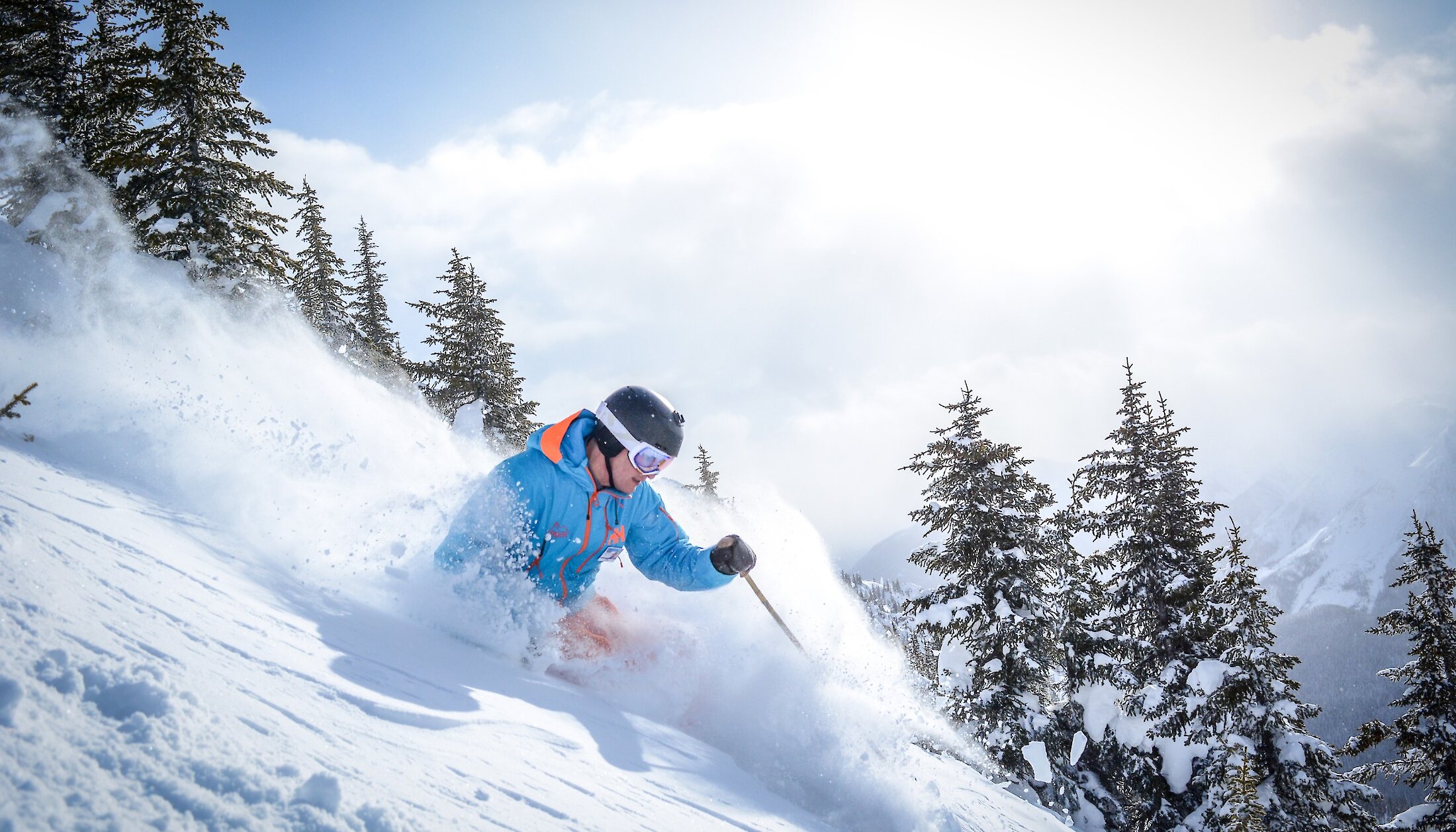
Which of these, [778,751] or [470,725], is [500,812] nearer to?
[470,725]

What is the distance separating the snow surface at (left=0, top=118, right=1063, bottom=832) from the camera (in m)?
1.79

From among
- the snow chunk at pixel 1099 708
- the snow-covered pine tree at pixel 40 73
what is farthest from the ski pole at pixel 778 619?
the snow-covered pine tree at pixel 40 73

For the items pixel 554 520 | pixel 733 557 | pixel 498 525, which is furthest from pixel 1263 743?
pixel 498 525

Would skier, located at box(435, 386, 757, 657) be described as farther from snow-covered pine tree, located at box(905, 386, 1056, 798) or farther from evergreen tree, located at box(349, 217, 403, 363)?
evergreen tree, located at box(349, 217, 403, 363)

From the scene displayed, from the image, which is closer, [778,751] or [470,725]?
[470,725]

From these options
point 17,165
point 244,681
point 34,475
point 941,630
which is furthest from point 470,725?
point 17,165

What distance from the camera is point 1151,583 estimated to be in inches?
530

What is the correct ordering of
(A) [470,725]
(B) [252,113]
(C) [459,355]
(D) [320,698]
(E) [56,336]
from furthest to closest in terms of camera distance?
(C) [459,355] < (B) [252,113] < (E) [56,336] < (A) [470,725] < (D) [320,698]

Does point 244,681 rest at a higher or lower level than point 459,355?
lower

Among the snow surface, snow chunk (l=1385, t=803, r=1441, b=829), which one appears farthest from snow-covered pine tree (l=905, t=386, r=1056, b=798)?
snow chunk (l=1385, t=803, r=1441, b=829)

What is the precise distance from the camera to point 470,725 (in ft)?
9.95

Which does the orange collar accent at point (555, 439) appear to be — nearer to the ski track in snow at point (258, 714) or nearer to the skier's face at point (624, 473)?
the skier's face at point (624, 473)

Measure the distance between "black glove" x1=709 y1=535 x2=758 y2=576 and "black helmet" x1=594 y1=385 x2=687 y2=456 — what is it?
3.55 feet

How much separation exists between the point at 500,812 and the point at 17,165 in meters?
22.1
